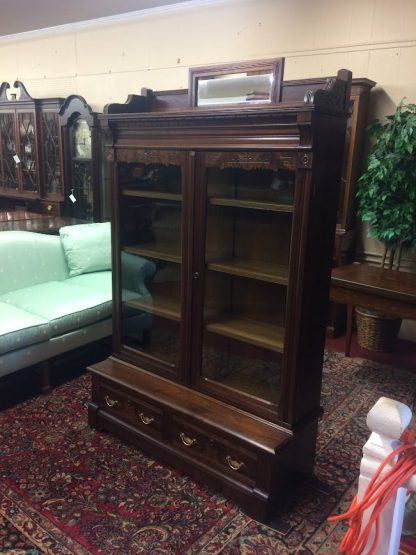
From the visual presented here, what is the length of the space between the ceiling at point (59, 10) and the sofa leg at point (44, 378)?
10.9 ft

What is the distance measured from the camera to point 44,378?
9.15 ft

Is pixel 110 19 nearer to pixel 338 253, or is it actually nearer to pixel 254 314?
pixel 338 253

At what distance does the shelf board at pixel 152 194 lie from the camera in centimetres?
207

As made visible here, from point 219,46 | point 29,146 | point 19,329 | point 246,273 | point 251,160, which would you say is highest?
point 219,46

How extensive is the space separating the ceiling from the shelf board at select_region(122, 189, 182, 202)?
2816 millimetres

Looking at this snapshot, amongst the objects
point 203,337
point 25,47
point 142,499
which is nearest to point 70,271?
point 203,337

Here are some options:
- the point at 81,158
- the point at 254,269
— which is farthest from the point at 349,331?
the point at 81,158

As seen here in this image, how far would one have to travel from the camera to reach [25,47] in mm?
5676

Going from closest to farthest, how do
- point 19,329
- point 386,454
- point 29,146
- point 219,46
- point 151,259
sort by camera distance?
point 386,454 < point 151,259 < point 19,329 < point 219,46 < point 29,146

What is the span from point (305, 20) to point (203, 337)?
2.86 metres

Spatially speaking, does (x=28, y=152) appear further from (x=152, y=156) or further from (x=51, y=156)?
(x=152, y=156)

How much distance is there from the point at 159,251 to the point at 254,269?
524 millimetres

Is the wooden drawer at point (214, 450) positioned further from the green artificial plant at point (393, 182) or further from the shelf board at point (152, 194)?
the green artificial plant at point (393, 182)

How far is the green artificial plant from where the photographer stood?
3.11 meters
